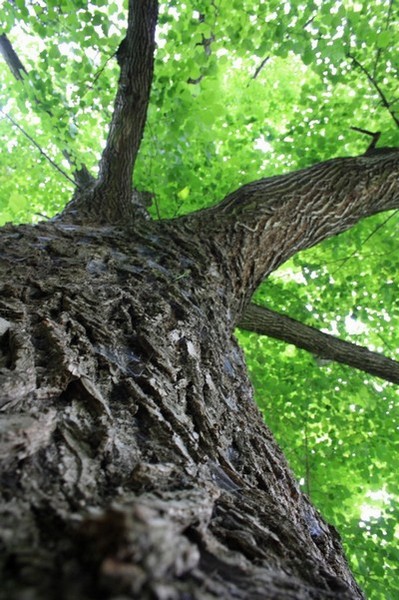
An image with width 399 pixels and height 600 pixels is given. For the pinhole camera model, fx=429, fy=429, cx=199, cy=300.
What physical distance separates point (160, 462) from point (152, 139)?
3.43 metres

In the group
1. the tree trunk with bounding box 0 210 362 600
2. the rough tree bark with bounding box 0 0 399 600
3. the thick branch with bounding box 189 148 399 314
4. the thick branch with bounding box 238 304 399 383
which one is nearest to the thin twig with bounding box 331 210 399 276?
the thick branch with bounding box 189 148 399 314

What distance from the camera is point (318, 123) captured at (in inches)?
202

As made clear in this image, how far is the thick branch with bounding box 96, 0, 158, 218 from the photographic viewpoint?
2.79 m

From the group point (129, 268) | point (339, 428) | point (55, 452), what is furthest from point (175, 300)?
point (339, 428)

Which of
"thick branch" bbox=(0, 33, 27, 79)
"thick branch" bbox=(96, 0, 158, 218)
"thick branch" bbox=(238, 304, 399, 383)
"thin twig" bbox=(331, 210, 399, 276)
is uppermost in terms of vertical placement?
"thin twig" bbox=(331, 210, 399, 276)

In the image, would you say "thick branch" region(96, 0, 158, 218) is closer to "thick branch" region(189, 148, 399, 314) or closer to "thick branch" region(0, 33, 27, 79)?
"thick branch" region(189, 148, 399, 314)

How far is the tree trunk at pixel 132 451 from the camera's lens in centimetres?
50

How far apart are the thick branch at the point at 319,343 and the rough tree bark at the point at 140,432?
1066mm

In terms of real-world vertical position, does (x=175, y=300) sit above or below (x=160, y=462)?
above

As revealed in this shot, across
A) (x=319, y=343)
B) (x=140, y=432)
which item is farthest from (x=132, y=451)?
(x=319, y=343)

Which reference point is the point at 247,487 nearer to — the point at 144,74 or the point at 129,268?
the point at 129,268

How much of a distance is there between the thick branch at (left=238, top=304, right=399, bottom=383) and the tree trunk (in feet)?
5.72

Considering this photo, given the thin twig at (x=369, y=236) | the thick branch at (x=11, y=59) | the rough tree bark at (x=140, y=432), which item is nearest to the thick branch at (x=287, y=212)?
the rough tree bark at (x=140, y=432)

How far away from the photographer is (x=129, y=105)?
3.05 meters
